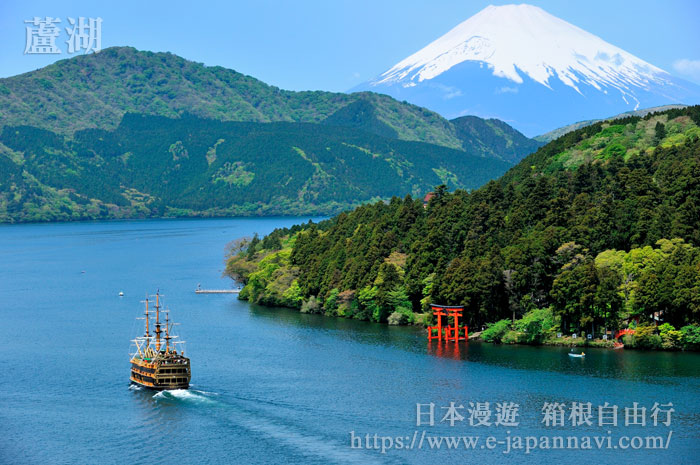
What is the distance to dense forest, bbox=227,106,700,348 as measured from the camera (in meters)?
78.0

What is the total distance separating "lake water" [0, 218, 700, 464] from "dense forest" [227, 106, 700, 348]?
3.74 m

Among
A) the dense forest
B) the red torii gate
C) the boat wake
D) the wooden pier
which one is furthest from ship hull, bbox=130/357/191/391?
the wooden pier

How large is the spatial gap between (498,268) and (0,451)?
45.2m

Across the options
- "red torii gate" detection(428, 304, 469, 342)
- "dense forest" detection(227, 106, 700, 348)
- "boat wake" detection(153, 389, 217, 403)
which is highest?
"dense forest" detection(227, 106, 700, 348)

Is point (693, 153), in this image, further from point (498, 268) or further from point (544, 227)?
point (498, 268)

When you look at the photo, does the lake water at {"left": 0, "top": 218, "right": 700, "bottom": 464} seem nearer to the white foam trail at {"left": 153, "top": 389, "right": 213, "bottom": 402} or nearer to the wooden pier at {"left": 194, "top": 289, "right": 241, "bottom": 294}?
the white foam trail at {"left": 153, "top": 389, "right": 213, "bottom": 402}

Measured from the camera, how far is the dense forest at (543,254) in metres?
78.0

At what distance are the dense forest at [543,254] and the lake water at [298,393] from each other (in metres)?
3.74

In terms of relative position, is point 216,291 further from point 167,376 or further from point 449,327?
point 167,376

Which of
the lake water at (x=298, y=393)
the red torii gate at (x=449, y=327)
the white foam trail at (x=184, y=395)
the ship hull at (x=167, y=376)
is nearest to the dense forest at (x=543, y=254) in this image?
the red torii gate at (x=449, y=327)

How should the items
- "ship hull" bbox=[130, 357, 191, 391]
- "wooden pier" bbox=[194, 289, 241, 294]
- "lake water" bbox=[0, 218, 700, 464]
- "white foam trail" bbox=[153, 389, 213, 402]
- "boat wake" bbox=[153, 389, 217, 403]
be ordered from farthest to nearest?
"wooden pier" bbox=[194, 289, 241, 294]
"ship hull" bbox=[130, 357, 191, 391]
"white foam trail" bbox=[153, 389, 213, 402]
"boat wake" bbox=[153, 389, 217, 403]
"lake water" bbox=[0, 218, 700, 464]

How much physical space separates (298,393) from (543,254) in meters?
29.2

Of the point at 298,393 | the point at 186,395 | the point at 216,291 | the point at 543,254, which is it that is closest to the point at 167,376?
the point at 186,395

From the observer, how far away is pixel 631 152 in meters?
113
